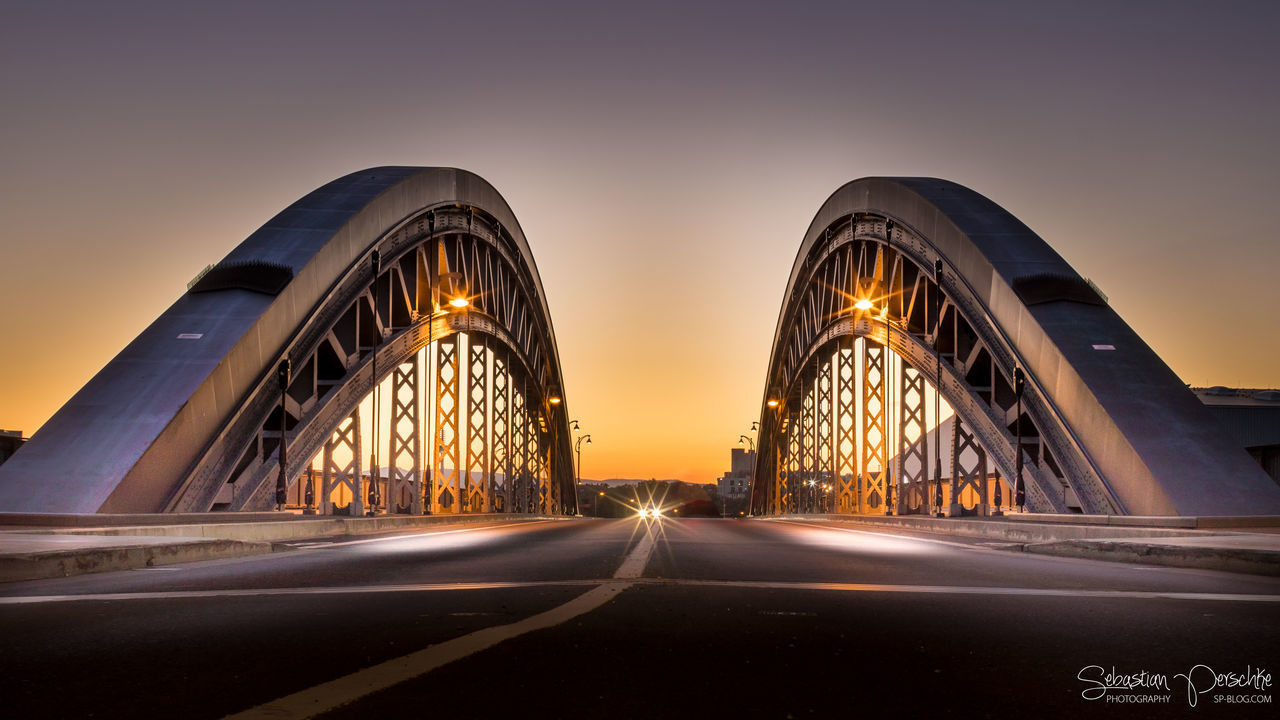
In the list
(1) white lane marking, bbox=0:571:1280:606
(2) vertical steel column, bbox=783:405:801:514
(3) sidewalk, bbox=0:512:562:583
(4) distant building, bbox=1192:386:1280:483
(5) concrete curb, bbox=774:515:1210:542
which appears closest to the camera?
(1) white lane marking, bbox=0:571:1280:606

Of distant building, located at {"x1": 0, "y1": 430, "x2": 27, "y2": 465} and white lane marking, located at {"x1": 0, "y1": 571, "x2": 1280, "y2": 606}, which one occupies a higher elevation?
distant building, located at {"x1": 0, "y1": 430, "x2": 27, "y2": 465}

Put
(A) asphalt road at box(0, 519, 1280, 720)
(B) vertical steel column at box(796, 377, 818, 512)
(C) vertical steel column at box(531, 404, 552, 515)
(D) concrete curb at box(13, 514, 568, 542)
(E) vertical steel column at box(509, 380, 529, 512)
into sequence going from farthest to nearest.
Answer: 1. (C) vertical steel column at box(531, 404, 552, 515)
2. (B) vertical steel column at box(796, 377, 818, 512)
3. (E) vertical steel column at box(509, 380, 529, 512)
4. (D) concrete curb at box(13, 514, 568, 542)
5. (A) asphalt road at box(0, 519, 1280, 720)

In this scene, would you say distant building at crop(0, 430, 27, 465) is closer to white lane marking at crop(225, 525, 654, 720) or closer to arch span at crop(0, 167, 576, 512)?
arch span at crop(0, 167, 576, 512)

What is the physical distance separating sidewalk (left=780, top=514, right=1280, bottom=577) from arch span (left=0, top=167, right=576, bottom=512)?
1562 centimetres

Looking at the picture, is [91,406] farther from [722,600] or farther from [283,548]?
[722,600]

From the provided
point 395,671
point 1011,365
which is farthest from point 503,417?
point 395,671

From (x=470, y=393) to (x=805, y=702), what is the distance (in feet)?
157

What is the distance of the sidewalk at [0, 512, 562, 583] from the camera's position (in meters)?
8.94

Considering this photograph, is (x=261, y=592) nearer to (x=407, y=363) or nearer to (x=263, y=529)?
(x=263, y=529)

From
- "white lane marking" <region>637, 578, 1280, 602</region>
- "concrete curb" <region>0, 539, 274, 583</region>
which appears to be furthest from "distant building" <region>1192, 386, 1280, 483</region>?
"concrete curb" <region>0, 539, 274, 583</region>

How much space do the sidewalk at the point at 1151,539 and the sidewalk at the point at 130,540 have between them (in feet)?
32.8

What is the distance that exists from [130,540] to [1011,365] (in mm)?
23093

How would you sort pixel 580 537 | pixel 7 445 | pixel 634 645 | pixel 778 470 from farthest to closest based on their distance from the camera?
pixel 778 470, pixel 7 445, pixel 580 537, pixel 634 645

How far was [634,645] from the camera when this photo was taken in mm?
4809
